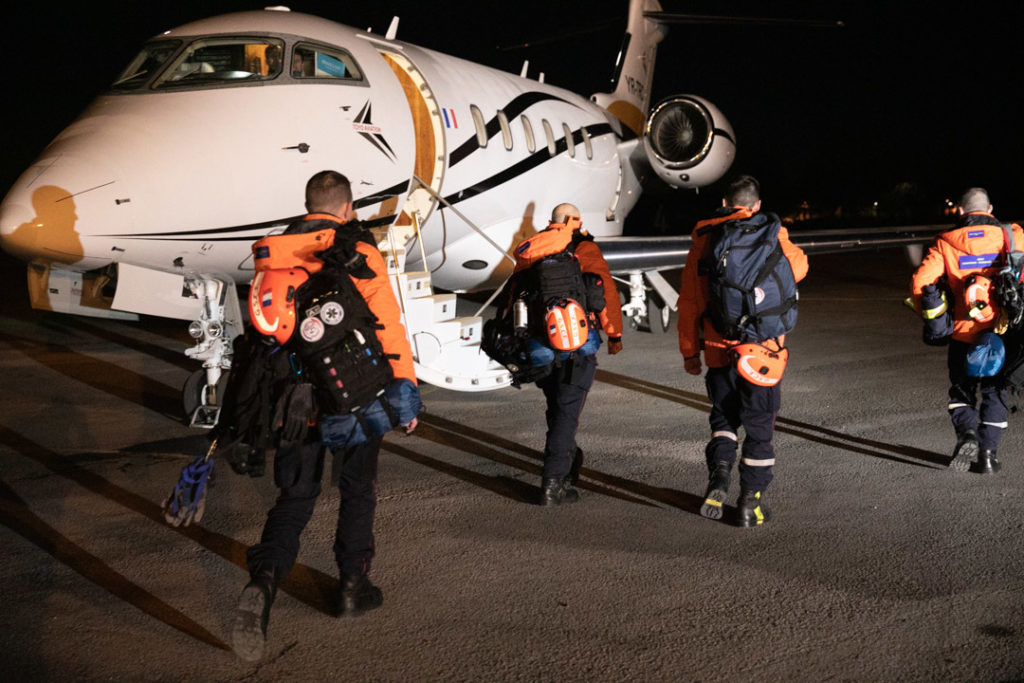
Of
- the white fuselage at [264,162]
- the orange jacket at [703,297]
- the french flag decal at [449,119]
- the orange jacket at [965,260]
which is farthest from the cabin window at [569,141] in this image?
the orange jacket at [703,297]

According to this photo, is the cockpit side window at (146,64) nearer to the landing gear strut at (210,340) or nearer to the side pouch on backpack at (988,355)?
the landing gear strut at (210,340)

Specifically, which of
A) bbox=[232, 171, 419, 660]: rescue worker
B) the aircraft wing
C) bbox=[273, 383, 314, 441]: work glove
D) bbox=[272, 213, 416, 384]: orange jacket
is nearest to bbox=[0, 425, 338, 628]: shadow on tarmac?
bbox=[232, 171, 419, 660]: rescue worker

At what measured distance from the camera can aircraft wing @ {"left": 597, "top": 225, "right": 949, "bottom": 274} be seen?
10.5 metres

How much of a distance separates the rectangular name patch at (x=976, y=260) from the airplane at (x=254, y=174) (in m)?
3.64

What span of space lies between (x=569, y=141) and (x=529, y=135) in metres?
1.24

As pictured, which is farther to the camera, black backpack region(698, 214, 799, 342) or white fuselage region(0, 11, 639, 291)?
white fuselage region(0, 11, 639, 291)

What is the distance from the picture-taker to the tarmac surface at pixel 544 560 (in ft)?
10.8

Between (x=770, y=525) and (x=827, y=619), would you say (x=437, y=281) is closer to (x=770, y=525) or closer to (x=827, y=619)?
(x=770, y=525)

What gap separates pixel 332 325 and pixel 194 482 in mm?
898

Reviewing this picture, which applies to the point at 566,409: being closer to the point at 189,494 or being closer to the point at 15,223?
the point at 189,494

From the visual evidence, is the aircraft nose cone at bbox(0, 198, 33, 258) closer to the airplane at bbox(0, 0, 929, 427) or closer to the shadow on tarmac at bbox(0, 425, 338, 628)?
the airplane at bbox(0, 0, 929, 427)

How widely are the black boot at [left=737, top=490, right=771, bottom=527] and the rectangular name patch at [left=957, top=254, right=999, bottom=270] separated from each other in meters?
2.16

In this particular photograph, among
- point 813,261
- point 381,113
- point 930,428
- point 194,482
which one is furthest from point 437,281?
point 813,261

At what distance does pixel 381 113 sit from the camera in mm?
7535
